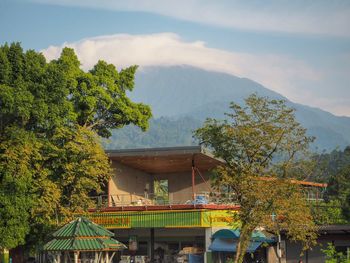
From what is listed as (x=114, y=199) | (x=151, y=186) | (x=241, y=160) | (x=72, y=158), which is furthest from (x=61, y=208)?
(x=151, y=186)

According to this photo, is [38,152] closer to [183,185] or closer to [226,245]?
[226,245]

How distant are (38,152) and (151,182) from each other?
63.1 ft

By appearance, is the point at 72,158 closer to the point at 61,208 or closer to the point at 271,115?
the point at 61,208

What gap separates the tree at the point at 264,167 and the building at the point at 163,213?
6896 millimetres

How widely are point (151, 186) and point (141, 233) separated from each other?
1010cm

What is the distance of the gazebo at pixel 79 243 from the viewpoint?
1246 inches

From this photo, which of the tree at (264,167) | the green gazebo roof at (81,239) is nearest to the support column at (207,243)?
the tree at (264,167)

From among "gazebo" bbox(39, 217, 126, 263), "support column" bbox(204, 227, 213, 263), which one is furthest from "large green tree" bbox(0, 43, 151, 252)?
"gazebo" bbox(39, 217, 126, 263)

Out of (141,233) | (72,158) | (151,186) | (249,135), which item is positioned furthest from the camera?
(151,186)

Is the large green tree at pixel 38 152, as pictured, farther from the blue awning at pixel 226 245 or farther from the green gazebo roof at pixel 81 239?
the green gazebo roof at pixel 81 239

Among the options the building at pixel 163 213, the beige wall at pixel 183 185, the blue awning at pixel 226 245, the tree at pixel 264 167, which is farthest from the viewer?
the beige wall at pixel 183 185

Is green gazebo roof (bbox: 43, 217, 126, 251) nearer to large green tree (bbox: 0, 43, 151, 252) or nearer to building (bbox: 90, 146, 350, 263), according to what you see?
large green tree (bbox: 0, 43, 151, 252)

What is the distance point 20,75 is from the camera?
43719 mm

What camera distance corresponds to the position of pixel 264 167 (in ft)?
120
